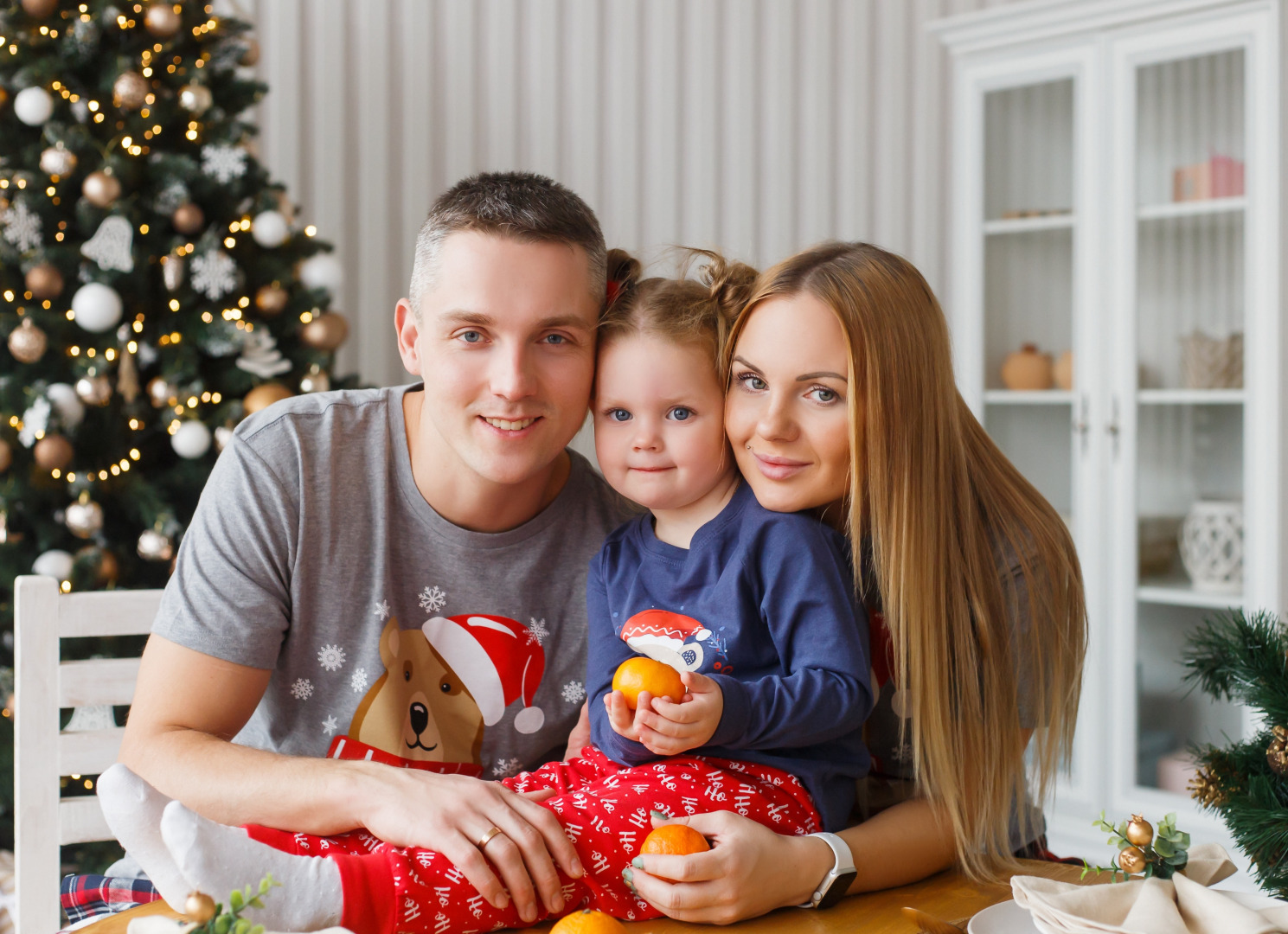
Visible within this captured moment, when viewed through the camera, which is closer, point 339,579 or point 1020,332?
point 339,579

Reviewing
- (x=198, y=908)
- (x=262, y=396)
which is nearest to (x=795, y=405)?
(x=198, y=908)

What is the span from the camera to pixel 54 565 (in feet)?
7.67

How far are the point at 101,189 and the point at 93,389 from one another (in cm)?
43

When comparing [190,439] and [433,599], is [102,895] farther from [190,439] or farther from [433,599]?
[190,439]

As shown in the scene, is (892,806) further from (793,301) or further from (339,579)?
(339,579)

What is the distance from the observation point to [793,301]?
125cm

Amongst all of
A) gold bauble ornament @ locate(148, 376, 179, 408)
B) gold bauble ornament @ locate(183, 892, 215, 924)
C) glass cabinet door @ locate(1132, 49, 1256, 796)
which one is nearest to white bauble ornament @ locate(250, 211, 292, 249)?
gold bauble ornament @ locate(148, 376, 179, 408)

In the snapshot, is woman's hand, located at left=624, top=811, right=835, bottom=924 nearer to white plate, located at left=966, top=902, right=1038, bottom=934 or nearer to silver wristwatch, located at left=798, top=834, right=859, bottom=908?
silver wristwatch, located at left=798, top=834, right=859, bottom=908

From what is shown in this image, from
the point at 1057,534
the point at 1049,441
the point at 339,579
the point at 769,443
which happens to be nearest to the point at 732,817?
the point at 769,443

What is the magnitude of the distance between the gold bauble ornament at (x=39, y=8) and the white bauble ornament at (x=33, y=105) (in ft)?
0.55

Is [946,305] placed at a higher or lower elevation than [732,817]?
higher

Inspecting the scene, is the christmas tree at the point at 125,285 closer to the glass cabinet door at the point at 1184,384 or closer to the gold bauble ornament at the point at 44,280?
the gold bauble ornament at the point at 44,280

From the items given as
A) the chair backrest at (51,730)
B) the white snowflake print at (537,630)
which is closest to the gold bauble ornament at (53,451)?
the chair backrest at (51,730)

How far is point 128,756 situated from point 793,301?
977 millimetres
